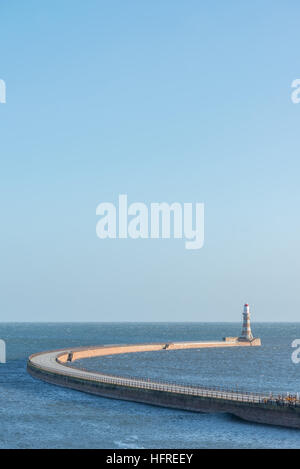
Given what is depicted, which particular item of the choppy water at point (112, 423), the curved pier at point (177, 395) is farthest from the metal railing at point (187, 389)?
the choppy water at point (112, 423)

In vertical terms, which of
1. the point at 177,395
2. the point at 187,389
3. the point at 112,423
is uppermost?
the point at 177,395

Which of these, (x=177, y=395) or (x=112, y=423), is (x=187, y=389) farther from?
(x=112, y=423)

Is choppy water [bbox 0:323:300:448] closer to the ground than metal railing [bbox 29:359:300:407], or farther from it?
closer to the ground

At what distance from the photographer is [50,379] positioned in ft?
336

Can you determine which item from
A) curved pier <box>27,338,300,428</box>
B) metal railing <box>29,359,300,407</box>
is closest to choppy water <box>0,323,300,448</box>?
curved pier <box>27,338,300,428</box>

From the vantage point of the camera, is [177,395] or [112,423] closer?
[112,423]

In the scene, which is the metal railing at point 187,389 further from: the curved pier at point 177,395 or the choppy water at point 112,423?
the choppy water at point 112,423

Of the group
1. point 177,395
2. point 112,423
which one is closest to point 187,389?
point 177,395

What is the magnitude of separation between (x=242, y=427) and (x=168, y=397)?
1525cm

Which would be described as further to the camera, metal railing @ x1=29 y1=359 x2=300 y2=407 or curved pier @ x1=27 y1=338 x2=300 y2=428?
metal railing @ x1=29 y1=359 x2=300 y2=407

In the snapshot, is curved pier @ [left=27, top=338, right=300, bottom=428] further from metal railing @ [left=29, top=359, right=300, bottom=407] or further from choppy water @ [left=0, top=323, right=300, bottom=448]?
choppy water @ [left=0, top=323, right=300, bottom=448]

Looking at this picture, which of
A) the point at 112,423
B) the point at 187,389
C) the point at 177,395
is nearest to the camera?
the point at 112,423
